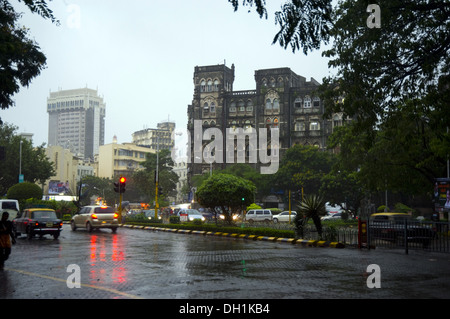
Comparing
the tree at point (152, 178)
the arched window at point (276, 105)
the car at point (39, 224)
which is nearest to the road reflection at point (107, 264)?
the car at point (39, 224)

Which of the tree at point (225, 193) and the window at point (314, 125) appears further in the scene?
the window at point (314, 125)

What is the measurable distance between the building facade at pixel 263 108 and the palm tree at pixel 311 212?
172 ft

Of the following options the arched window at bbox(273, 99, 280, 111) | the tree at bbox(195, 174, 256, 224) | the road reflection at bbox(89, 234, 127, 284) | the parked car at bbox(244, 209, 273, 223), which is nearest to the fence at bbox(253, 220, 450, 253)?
the tree at bbox(195, 174, 256, 224)

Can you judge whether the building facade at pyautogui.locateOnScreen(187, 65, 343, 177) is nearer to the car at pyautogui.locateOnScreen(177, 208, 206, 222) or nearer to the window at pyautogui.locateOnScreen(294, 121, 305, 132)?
the window at pyautogui.locateOnScreen(294, 121, 305, 132)

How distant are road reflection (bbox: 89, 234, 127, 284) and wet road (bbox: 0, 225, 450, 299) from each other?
2cm

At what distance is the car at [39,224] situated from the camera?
24.1 meters

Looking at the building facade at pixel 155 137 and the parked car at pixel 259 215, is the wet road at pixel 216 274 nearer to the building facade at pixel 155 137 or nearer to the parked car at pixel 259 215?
the parked car at pixel 259 215

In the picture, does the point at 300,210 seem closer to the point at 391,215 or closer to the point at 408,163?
the point at 391,215

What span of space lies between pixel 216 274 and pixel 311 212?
12025 millimetres

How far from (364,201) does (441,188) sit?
35314mm

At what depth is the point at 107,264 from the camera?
14.0 meters

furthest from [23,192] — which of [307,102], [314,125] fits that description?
[307,102]

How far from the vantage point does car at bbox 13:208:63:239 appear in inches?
948
